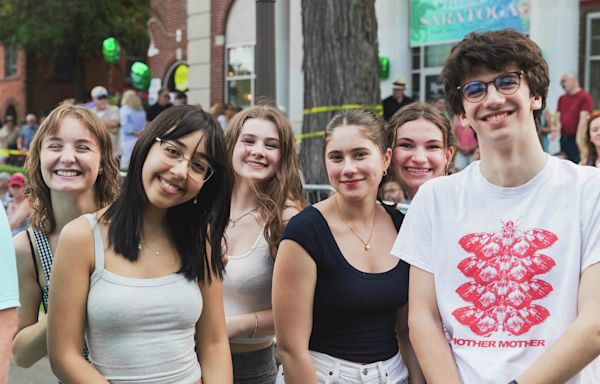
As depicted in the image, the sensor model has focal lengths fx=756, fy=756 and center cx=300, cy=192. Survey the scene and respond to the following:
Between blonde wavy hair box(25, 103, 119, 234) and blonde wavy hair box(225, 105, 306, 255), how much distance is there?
0.59 metres

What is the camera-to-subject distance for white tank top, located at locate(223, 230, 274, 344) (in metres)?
3.31

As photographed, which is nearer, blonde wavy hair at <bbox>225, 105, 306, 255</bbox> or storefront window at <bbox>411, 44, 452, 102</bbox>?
blonde wavy hair at <bbox>225, 105, 306, 255</bbox>

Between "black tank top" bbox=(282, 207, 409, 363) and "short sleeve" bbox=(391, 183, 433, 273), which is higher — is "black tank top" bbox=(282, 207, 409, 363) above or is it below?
below

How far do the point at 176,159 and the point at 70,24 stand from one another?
1175 inches

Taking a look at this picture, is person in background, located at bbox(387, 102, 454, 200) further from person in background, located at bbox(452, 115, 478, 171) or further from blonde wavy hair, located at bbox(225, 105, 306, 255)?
person in background, located at bbox(452, 115, 478, 171)

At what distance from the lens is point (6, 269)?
223 centimetres

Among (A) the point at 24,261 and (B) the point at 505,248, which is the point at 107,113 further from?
(B) the point at 505,248

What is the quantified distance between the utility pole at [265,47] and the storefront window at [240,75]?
1212 cm

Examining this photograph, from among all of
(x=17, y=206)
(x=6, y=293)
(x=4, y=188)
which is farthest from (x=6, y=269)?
(x=4, y=188)

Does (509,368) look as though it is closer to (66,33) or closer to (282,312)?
(282,312)

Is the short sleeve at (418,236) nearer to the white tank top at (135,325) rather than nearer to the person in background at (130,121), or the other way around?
the white tank top at (135,325)

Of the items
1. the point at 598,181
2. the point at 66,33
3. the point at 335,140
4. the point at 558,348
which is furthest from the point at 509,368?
the point at 66,33

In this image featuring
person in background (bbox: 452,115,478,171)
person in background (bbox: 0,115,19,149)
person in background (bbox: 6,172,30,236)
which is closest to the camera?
person in background (bbox: 6,172,30,236)

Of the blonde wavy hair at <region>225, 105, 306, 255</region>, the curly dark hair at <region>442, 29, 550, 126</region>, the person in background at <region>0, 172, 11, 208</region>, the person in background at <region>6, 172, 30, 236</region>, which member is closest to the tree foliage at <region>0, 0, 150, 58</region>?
the person in background at <region>0, 172, 11, 208</region>
